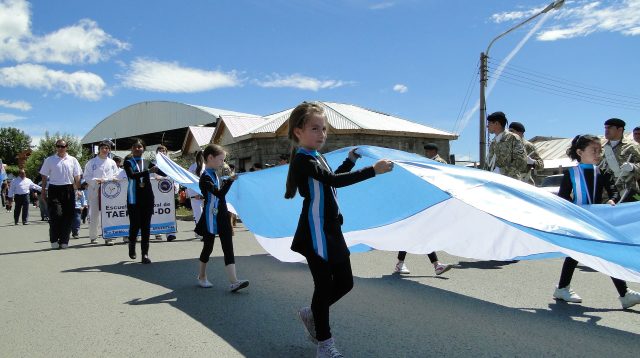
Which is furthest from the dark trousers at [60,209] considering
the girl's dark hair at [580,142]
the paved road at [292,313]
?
the girl's dark hair at [580,142]

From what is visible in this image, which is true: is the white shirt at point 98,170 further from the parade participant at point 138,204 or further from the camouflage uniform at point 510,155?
the camouflage uniform at point 510,155

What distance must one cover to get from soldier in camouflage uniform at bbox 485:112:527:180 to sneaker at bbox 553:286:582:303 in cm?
282

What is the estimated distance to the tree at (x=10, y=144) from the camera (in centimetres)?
8912

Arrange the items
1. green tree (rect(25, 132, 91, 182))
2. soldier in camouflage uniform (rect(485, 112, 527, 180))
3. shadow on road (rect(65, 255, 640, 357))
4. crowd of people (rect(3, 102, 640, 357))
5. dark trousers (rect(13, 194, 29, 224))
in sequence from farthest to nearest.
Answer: green tree (rect(25, 132, 91, 182)) < dark trousers (rect(13, 194, 29, 224)) < soldier in camouflage uniform (rect(485, 112, 527, 180)) < shadow on road (rect(65, 255, 640, 357)) < crowd of people (rect(3, 102, 640, 357))

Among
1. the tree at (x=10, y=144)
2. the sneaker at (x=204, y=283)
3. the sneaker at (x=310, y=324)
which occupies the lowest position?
the sneaker at (x=204, y=283)

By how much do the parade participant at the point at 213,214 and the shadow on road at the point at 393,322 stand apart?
38cm

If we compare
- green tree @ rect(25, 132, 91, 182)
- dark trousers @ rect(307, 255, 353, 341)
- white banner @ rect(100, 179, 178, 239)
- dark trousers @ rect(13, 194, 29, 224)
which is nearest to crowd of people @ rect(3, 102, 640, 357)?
dark trousers @ rect(307, 255, 353, 341)

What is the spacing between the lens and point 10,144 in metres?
89.9

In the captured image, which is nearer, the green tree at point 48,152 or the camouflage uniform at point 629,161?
the camouflage uniform at point 629,161

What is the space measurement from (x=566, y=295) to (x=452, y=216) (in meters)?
1.49

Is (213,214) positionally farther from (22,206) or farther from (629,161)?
(22,206)

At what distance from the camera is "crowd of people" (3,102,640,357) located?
3.32 metres

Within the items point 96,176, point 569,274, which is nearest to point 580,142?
point 569,274

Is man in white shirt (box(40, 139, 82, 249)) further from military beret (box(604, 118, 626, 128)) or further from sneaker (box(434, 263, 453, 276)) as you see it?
military beret (box(604, 118, 626, 128))
